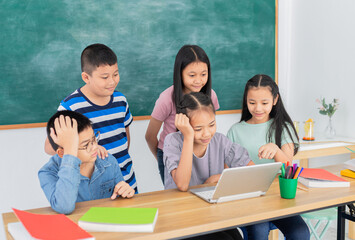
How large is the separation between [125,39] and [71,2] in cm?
48

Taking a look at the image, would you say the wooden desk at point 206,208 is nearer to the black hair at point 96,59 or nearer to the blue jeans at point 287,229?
the blue jeans at point 287,229

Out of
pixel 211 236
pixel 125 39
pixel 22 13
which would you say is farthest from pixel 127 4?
pixel 211 236

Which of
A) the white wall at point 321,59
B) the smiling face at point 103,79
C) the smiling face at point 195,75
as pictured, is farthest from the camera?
the white wall at point 321,59

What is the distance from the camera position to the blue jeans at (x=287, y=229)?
163 centimetres

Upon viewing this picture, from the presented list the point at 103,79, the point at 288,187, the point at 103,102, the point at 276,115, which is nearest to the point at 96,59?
the point at 103,79

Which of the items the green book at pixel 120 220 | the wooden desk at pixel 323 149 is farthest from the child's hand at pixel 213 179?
the wooden desk at pixel 323 149

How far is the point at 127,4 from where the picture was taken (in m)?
2.90

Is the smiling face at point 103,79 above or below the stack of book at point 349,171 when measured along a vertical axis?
above

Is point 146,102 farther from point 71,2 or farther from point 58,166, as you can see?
point 58,166

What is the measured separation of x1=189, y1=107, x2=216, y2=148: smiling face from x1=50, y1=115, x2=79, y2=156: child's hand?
1.75ft

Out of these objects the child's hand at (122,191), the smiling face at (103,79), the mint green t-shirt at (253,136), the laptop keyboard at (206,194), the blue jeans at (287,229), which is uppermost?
the smiling face at (103,79)

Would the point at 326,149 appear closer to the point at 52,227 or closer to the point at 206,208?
the point at 206,208

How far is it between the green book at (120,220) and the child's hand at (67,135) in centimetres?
25

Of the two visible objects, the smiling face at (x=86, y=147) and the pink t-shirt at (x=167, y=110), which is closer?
the smiling face at (x=86, y=147)
